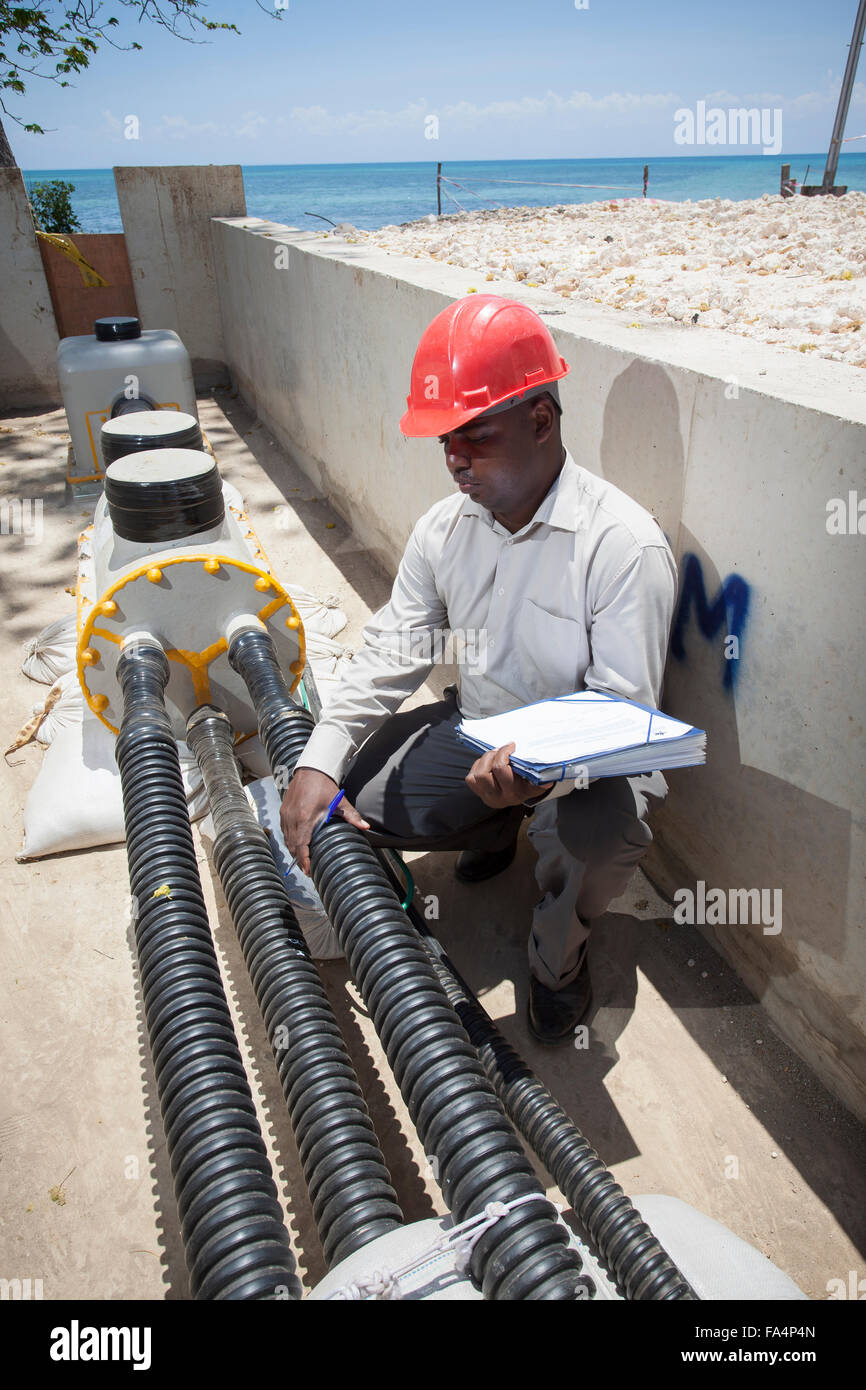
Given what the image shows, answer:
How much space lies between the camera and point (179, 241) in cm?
845

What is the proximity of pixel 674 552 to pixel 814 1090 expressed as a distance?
1500 mm

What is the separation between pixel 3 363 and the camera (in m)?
8.12

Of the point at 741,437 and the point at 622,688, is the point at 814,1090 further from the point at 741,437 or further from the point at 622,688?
the point at 741,437

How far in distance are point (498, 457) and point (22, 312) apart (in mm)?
8066

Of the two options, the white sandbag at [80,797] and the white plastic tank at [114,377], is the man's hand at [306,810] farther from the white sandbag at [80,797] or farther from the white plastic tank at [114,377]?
the white plastic tank at [114,377]

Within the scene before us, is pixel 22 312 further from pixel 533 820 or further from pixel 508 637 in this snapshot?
pixel 533 820

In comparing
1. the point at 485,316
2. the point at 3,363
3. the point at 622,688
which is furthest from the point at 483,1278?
the point at 3,363

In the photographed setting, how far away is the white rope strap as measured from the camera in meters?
1.22

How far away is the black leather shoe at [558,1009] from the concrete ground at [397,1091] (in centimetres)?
6

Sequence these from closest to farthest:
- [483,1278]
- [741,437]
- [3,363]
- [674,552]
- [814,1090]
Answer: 1. [483,1278]
2. [741,437]
3. [814,1090]
4. [674,552]
5. [3,363]

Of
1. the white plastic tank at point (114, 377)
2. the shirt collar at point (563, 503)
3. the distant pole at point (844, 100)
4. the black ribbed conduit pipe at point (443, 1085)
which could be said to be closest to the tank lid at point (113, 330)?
the white plastic tank at point (114, 377)

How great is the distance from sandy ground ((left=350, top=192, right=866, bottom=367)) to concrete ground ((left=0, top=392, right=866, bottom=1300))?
1963mm

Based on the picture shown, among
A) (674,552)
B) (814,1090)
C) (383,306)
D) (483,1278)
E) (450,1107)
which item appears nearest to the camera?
(483,1278)
